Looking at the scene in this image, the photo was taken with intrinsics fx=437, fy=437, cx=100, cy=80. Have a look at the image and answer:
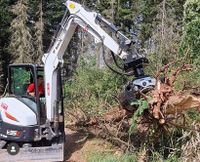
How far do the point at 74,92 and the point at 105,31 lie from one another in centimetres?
552

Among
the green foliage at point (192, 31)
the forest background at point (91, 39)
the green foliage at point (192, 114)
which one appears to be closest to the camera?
the green foliage at point (192, 114)

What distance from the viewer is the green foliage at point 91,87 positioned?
11.8m

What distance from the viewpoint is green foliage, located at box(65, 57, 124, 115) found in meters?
11.8

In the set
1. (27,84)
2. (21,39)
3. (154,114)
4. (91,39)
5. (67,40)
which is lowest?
(154,114)

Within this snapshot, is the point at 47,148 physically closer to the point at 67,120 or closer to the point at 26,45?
the point at 67,120

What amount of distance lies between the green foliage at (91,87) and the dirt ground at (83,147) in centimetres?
112

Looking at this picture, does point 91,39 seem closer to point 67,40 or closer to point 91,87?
point 91,87

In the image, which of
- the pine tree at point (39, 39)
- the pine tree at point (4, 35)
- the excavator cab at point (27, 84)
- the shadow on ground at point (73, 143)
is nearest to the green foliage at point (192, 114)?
the shadow on ground at point (73, 143)

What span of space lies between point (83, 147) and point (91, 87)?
3.43 m

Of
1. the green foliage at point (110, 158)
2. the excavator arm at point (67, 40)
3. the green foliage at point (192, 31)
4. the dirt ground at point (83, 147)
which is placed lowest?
the green foliage at point (110, 158)

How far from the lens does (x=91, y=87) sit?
13.0 m

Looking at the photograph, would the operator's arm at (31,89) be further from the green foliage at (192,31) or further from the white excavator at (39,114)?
the green foliage at (192,31)

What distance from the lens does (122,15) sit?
4222 cm

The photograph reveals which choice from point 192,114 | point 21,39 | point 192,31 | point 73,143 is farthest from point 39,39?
point 192,114
